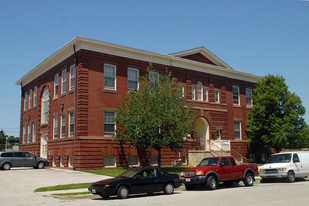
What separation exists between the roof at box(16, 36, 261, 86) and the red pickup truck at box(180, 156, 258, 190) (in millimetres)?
15457

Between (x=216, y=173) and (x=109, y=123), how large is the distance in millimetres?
14284

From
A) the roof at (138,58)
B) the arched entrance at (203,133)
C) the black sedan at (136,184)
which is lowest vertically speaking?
the black sedan at (136,184)

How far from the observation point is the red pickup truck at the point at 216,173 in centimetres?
1627

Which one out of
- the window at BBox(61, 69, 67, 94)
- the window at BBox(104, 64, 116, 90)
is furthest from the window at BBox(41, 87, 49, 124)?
the window at BBox(104, 64, 116, 90)

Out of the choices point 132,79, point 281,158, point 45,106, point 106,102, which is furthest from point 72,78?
point 281,158

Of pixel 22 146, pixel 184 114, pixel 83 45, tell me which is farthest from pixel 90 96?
pixel 22 146

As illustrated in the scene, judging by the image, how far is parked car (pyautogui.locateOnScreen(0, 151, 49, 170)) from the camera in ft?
91.5

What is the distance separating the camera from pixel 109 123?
2889 cm

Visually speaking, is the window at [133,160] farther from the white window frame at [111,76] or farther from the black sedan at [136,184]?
the black sedan at [136,184]

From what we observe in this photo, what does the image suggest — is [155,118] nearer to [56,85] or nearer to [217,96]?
[56,85]

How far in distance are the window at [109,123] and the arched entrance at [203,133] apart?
34.9 feet

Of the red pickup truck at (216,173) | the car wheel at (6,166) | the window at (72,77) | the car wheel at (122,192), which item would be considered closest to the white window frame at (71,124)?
the window at (72,77)

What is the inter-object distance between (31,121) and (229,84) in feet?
78.7

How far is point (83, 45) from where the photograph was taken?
28.0 metres
